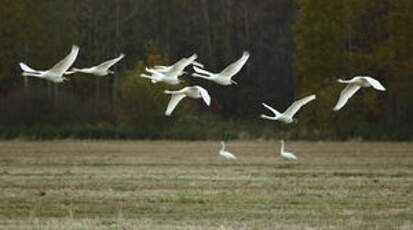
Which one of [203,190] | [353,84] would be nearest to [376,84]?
[353,84]

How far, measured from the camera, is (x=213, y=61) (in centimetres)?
7175

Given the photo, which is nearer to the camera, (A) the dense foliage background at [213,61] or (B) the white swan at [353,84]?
(B) the white swan at [353,84]

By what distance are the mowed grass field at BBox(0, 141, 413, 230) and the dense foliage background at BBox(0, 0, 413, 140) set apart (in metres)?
14.8

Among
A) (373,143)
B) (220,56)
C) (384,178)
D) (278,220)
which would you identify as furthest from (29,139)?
(278,220)

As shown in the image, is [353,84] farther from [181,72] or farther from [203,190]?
[203,190]

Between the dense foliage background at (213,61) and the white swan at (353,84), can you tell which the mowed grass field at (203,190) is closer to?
the white swan at (353,84)

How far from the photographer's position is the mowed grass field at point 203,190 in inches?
808

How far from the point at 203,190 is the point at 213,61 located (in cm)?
4599

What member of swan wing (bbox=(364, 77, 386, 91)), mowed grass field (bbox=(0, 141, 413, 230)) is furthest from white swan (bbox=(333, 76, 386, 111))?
mowed grass field (bbox=(0, 141, 413, 230))

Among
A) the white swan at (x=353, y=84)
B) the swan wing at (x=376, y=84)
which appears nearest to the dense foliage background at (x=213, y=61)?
the white swan at (x=353, y=84)

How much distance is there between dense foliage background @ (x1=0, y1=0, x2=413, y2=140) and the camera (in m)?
57.9

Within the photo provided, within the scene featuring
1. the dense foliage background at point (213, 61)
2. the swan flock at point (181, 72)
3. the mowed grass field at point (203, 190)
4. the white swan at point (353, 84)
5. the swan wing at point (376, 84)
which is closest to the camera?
the mowed grass field at point (203, 190)

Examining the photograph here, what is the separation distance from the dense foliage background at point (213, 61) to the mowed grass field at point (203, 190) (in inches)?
583

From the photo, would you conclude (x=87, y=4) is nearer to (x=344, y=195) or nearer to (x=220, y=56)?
(x=220, y=56)
